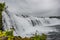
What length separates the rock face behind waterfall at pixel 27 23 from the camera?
8.07 ft

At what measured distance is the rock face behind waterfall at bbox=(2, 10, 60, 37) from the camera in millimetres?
2459

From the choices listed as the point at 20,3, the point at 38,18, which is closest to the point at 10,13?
the point at 20,3

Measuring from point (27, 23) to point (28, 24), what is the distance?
0.8 inches

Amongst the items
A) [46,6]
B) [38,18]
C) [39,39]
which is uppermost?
[46,6]

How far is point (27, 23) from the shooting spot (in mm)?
2617

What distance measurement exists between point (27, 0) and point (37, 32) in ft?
1.52

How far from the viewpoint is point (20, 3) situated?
8.24 ft

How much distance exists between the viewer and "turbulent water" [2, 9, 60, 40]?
2451mm

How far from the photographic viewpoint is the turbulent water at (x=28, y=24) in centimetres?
245

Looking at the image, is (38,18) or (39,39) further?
(38,18)

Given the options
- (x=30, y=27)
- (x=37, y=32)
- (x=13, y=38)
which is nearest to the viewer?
(x=13, y=38)

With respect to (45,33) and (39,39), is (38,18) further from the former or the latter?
(39,39)

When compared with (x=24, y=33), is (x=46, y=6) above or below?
above

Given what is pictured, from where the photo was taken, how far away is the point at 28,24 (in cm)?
262
